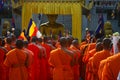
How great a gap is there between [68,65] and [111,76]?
3.53 meters

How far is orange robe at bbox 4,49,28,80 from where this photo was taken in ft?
30.9

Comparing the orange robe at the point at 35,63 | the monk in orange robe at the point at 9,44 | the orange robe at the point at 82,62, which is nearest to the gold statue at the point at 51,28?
the orange robe at the point at 82,62

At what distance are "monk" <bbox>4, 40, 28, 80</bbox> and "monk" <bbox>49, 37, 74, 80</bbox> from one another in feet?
2.18

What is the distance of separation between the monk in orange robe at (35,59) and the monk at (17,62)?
197cm

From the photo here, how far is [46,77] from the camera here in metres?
12.4

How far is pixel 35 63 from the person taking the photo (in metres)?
11.9

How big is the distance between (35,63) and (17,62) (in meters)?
2.43

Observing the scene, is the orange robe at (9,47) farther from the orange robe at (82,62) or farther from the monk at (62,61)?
the orange robe at (82,62)

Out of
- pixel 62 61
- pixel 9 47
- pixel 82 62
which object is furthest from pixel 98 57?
pixel 82 62

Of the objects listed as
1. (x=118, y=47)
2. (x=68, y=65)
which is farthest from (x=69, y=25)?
(x=118, y=47)

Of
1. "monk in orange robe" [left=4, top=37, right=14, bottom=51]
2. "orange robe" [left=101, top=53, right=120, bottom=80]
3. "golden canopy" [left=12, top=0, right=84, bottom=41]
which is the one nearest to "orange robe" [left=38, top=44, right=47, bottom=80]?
"monk in orange robe" [left=4, top=37, right=14, bottom=51]

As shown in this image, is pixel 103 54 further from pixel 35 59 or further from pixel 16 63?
pixel 35 59

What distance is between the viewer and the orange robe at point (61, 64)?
30.5 ft

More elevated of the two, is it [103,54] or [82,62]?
[103,54]
